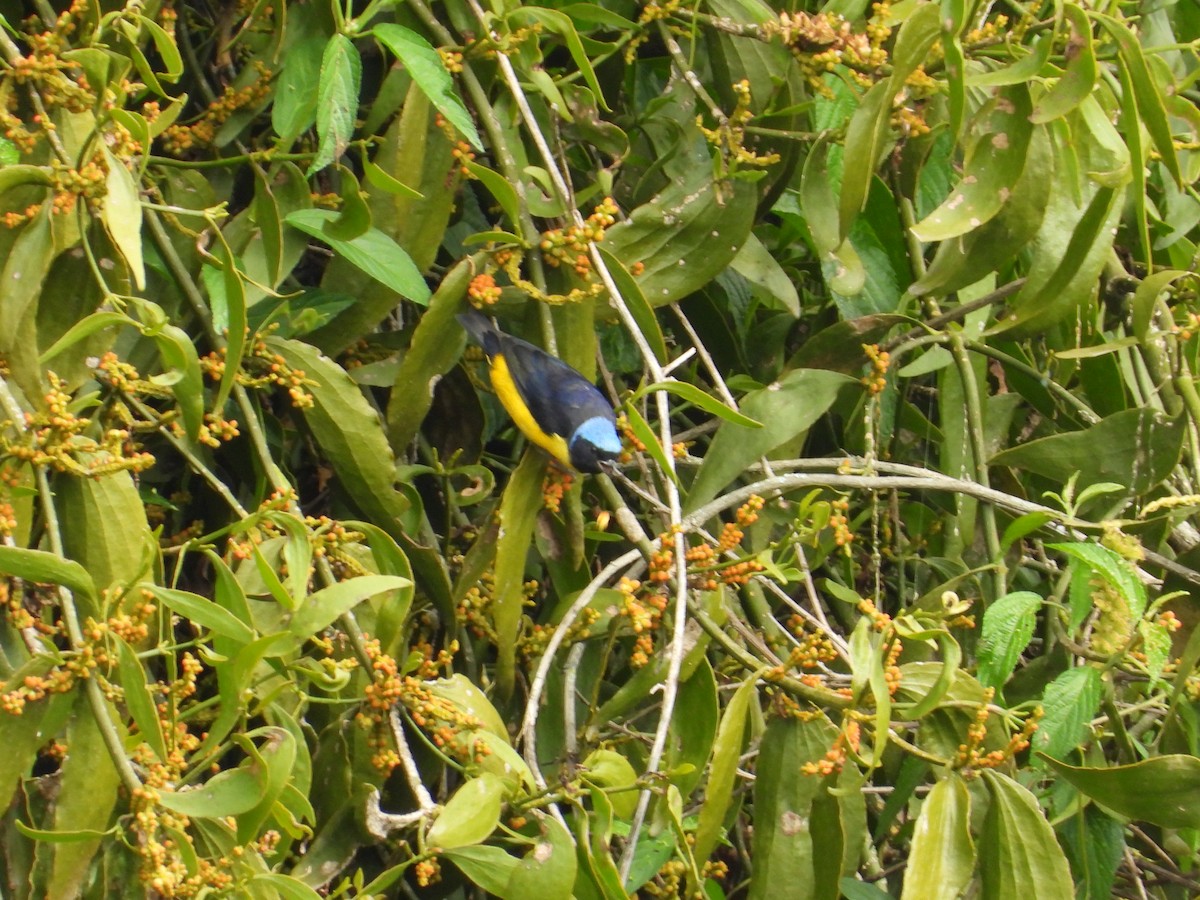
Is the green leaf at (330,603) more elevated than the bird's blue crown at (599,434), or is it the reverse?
the green leaf at (330,603)

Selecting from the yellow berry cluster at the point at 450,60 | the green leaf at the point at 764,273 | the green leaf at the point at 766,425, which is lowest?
the green leaf at the point at 766,425

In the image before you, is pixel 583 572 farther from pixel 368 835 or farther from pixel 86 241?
pixel 86 241

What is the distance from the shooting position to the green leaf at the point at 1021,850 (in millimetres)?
1673

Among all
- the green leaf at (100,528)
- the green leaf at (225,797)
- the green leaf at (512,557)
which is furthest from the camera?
the green leaf at (512,557)

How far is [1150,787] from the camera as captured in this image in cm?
171

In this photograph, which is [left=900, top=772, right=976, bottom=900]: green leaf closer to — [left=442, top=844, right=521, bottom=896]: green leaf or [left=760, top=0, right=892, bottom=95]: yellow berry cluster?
[left=442, top=844, right=521, bottom=896]: green leaf

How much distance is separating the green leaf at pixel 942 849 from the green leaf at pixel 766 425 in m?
0.52

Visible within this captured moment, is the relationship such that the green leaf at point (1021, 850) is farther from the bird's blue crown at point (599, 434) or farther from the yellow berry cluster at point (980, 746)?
the bird's blue crown at point (599, 434)

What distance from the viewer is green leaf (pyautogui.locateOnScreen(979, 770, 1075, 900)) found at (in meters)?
1.67

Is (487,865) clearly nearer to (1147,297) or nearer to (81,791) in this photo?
(81,791)

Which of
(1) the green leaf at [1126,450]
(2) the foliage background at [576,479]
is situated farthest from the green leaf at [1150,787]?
(1) the green leaf at [1126,450]

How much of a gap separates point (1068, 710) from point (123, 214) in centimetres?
138

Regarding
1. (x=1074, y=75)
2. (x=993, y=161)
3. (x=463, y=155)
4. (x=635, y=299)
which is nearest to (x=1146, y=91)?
(x=1074, y=75)

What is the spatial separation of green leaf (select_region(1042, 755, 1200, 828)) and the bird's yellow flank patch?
2.73 feet
